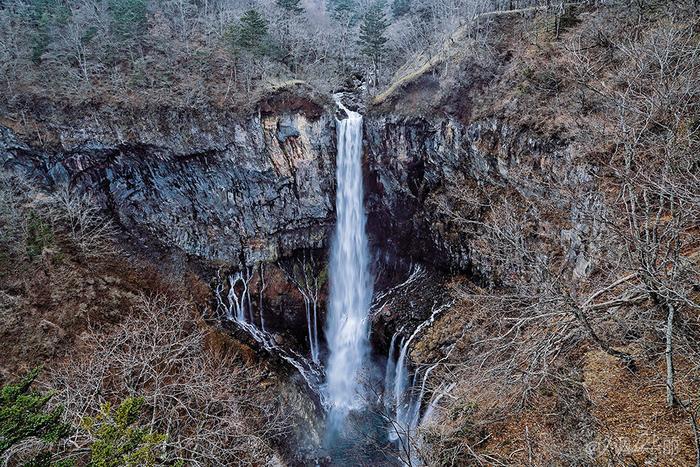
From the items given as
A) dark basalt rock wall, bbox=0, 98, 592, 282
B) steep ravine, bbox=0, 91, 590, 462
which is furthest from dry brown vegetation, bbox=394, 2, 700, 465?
dark basalt rock wall, bbox=0, 98, 592, 282

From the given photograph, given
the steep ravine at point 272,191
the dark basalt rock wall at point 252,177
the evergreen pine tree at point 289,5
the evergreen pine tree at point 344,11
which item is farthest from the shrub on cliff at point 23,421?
the evergreen pine tree at point 344,11

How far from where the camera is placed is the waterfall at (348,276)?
20.5 meters

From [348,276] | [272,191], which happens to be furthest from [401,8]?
[348,276]

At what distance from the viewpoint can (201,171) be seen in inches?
863

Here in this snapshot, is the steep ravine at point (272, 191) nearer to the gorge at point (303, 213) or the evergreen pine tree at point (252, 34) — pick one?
the gorge at point (303, 213)

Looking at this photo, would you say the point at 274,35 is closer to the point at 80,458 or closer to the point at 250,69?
the point at 250,69

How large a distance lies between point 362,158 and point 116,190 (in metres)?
14.4

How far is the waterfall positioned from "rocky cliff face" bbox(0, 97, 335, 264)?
86 cm

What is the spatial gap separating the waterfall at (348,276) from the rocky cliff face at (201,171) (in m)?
0.86

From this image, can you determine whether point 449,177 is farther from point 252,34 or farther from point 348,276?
point 252,34

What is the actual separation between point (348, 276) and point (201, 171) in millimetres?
10572

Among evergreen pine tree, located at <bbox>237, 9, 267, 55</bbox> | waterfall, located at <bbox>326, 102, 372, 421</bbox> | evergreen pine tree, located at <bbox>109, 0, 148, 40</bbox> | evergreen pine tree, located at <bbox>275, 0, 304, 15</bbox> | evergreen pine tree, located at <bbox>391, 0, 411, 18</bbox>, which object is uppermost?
evergreen pine tree, located at <bbox>391, 0, 411, 18</bbox>

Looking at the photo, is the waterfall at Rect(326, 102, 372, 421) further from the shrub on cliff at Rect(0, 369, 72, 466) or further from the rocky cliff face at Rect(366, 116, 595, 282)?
the shrub on cliff at Rect(0, 369, 72, 466)

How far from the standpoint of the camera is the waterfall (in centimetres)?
2055
